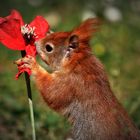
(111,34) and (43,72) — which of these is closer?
(43,72)

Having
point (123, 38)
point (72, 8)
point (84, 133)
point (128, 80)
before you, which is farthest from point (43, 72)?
point (72, 8)

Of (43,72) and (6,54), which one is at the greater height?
(6,54)

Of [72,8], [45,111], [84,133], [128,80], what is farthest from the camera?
[72,8]

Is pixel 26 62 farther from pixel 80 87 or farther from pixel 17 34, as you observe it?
pixel 80 87

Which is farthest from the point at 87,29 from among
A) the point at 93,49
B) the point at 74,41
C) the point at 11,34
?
the point at 93,49

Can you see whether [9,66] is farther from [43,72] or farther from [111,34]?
[43,72]

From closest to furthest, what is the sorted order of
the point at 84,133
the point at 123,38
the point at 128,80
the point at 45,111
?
the point at 84,133, the point at 45,111, the point at 128,80, the point at 123,38

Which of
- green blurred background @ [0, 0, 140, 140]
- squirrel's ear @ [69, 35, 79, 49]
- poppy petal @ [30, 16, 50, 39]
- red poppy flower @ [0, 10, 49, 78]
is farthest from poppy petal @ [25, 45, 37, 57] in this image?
green blurred background @ [0, 0, 140, 140]
